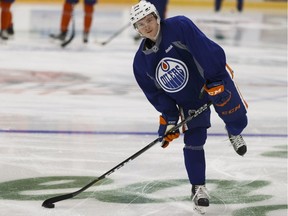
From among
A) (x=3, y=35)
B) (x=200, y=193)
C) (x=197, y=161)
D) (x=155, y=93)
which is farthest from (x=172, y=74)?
(x=3, y=35)

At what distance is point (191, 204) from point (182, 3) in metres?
11.1

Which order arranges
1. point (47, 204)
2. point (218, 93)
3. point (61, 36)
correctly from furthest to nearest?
point (61, 36) < point (47, 204) < point (218, 93)

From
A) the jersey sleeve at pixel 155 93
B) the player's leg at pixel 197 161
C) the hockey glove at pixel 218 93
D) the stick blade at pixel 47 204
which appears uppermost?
the hockey glove at pixel 218 93

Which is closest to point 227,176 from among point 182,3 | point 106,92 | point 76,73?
point 106,92

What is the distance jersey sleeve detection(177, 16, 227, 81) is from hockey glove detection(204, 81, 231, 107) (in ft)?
0.09

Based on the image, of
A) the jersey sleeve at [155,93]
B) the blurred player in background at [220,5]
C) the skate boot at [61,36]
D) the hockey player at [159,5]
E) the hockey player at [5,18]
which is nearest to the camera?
the jersey sleeve at [155,93]

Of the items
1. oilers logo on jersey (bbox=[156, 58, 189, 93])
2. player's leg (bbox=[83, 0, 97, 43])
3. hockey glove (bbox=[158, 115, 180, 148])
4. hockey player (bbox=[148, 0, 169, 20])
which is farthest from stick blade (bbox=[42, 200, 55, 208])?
player's leg (bbox=[83, 0, 97, 43])

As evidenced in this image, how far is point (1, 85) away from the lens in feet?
19.8

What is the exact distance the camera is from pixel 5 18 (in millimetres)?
8633

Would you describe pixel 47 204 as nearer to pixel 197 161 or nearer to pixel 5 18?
pixel 197 161

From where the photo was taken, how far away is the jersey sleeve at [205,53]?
2996mm

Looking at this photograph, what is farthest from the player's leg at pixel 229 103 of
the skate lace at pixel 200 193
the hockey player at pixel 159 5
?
the hockey player at pixel 159 5

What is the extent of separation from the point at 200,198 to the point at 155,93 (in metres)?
0.44

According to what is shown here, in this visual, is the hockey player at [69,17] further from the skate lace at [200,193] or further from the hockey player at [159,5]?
the skate lace at [200,193]
